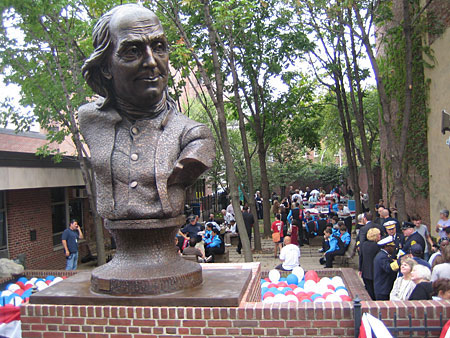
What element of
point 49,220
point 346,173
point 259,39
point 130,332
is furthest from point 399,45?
point 346,173

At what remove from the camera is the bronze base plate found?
14.7 ft

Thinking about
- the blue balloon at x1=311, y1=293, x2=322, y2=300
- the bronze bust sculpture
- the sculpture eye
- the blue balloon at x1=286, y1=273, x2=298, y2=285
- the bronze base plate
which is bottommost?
the blue balloon at x1=286, y1=273, x2=298, y2=285

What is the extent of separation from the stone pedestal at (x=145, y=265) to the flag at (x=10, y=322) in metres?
0.96

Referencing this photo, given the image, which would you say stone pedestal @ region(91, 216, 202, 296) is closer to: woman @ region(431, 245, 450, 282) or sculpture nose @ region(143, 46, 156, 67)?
sculpture nose @ region(143, 46, 156, 67)

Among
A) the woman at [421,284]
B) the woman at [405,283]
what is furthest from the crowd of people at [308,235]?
the woman at [421,284]

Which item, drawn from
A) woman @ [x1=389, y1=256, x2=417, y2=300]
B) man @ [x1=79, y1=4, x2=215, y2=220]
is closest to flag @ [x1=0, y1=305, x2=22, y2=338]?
man @ [x1=79, y1=4, x2=215, y2=220]

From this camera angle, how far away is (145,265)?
16.0 ft

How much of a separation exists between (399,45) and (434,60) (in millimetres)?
3494

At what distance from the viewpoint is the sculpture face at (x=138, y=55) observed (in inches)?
186

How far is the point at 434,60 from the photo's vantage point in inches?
575

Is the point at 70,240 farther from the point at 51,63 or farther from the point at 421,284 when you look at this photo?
the point at 421,284

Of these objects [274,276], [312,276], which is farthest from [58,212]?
[312,276]

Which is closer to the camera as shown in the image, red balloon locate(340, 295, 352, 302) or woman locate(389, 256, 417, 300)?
woman locate(389, 256, 417, 300)

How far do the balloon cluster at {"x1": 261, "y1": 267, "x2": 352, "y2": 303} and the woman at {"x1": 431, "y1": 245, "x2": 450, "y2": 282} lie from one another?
119cm
